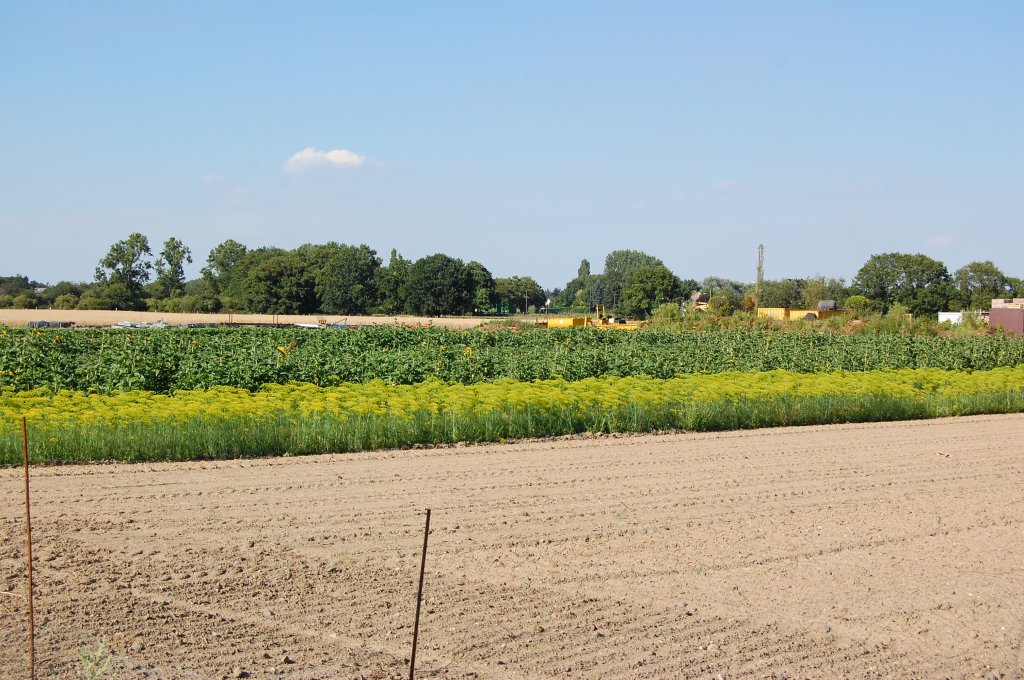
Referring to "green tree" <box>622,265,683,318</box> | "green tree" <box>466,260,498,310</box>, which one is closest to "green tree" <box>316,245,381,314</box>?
"green tree" <box>466,260,498,310</box>

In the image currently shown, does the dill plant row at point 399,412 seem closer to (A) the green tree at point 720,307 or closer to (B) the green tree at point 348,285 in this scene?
(A) the green tree at point 720,307

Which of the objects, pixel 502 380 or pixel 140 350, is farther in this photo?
pixel 140 350

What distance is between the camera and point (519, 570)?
9.02 meters

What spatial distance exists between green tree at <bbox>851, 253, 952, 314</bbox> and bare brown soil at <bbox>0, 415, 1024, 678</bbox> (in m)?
98.0

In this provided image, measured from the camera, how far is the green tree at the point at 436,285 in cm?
10125

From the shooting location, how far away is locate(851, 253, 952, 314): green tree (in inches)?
4141

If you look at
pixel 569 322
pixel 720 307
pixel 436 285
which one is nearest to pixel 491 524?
pixel 720 307

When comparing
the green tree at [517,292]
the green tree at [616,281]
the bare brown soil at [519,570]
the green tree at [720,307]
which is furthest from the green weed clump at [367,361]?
the green tree at [616,281]

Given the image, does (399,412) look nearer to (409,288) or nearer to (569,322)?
(569,322)

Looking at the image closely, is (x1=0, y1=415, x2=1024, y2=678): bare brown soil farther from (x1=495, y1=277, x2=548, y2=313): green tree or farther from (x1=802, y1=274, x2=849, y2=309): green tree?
(x1=495, y1=277, x2=548, y2=313): green tree

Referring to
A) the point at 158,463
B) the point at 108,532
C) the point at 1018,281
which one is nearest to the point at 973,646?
the point at 108,532

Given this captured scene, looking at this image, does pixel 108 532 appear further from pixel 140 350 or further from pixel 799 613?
pixel 140 350

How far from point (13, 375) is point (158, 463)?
6952 millimetres

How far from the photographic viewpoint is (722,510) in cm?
1175
